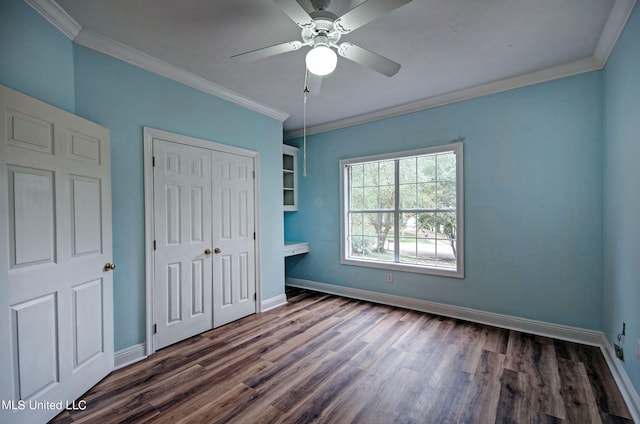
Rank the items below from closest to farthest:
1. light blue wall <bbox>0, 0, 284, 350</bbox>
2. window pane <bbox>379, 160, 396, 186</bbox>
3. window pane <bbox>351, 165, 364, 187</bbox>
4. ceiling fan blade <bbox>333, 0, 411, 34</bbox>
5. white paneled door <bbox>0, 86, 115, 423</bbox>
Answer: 1. ceiling fan blade <bbox>333, 0, 411, 34</bbox>
2. white paneled door <bbox>0, 86, 115, 423</bbox>
3. light blue wall <bbox>0, 0, 284, 350</bbox>
4. window pane <bbox>379, 160, 396, 186</bbox>
5. window pane <bbox>351, 165, 364, 187</bbox>

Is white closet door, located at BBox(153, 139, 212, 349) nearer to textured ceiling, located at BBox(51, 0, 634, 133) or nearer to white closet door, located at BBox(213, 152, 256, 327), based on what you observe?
white closet door, located at BBox(213, 152, 256, 327)

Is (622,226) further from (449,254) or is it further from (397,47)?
(397,47)

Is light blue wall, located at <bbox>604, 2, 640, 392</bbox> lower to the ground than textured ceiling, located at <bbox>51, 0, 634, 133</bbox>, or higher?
lower

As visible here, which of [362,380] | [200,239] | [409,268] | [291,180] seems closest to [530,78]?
[409,268]

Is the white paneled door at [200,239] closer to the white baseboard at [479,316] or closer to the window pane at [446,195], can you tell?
the white baseboard at [479,316]

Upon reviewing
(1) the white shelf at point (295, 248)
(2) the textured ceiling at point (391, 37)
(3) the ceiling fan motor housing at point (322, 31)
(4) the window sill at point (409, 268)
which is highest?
(2) the textured ceiling at point (391, 37)

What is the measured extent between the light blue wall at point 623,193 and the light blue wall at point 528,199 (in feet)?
0.48

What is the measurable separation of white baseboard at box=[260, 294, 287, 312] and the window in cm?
105

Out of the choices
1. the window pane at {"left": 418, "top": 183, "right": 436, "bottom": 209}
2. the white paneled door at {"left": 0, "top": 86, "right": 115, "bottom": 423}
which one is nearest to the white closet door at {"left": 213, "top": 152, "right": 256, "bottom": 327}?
the white paneled door at {"left": 0, "top": 86, "right": 115, "bottom": 423}

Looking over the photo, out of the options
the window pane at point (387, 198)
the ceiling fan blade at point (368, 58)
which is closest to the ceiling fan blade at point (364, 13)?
the ceiling fan blade at point (368, 58)

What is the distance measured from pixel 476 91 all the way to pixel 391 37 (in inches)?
60.2

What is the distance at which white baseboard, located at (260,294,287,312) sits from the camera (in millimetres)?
3701

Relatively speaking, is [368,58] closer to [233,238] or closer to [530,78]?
[530,78]

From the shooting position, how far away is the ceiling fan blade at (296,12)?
1.41m
